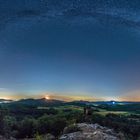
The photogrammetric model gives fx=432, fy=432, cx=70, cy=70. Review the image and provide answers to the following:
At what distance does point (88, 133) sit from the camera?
97.2 feet

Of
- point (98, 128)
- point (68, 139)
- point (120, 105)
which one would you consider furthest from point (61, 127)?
point (120, 105)

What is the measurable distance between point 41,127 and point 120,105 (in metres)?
29.2

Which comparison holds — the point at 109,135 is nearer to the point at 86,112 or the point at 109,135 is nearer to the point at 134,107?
the point at 86,112

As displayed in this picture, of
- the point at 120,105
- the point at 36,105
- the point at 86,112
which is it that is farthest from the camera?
the point at 120,105

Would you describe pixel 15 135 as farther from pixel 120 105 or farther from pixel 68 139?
pixel 120 105

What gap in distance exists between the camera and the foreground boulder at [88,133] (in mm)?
28891

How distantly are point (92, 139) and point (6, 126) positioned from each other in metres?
9.90

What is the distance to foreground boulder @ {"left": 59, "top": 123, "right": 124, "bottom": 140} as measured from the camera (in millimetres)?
28891

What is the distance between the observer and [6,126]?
116 feet

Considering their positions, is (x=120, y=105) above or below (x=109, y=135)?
above

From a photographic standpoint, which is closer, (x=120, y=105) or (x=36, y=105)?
(x=36, y=105)

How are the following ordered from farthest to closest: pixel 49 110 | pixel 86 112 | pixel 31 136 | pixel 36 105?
pixel 36 105, pixel 49 110, pixel 86 112, pixel 31 136

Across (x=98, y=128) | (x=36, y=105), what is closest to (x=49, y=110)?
(x=36, y=105)

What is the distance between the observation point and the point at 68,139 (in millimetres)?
28969
